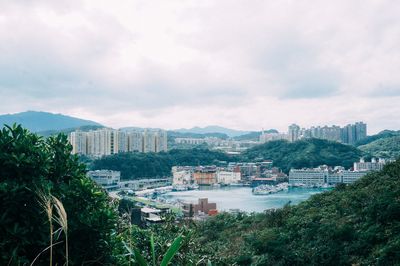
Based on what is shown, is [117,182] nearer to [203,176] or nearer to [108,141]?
[203,176]

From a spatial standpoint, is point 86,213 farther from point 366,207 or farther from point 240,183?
point 240,183

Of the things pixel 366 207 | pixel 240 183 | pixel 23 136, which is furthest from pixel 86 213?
pixel 240 183

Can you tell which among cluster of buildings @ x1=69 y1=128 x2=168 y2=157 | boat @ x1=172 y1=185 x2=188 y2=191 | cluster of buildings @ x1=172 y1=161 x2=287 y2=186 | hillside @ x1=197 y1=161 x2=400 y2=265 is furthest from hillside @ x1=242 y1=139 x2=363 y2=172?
hillside @ x1=197 y1=161 x2=400 y2=265

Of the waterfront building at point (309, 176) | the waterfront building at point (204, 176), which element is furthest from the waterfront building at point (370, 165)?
the waterfront building at point (204, 176)

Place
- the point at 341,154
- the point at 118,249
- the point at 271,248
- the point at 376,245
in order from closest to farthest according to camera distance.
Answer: the point at 118,249 → the point at 376,245 → the point at 271,248 → the point at 341,154

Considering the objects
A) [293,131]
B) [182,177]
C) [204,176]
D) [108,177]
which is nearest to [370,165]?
[204,176]

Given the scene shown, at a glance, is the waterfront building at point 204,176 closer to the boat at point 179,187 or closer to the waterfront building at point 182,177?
the waterfront building at point 182,177
